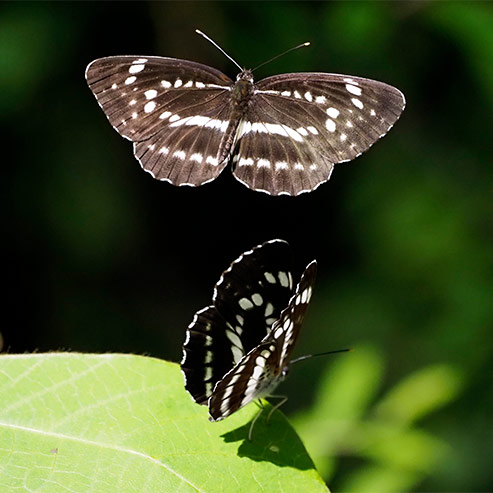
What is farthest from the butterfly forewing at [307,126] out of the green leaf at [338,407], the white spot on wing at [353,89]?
the green leaf at [338,407]

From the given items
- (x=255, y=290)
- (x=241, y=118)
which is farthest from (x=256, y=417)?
(x=241, y=118)

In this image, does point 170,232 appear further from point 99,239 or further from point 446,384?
point 446,384

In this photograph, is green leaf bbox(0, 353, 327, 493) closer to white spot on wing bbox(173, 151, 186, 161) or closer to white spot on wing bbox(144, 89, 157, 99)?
white spot on wing bbox(173, 151, 186, 161)

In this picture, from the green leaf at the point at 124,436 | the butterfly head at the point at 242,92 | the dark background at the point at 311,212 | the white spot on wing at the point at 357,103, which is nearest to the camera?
the green leaf at the point at 124,436

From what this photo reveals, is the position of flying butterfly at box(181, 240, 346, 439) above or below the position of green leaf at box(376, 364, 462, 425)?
above

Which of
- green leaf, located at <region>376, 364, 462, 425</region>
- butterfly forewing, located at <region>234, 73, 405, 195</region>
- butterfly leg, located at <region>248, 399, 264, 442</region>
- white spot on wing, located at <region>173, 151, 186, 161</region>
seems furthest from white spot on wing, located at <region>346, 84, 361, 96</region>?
green leaf, located at <region>376, 364, 462, 425</region>

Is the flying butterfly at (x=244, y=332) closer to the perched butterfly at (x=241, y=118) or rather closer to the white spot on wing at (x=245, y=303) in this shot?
the white spot on wing at (x=245, y=303)

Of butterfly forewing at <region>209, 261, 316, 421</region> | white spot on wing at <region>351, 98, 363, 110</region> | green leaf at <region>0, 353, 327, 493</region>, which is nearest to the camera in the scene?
green leaf at <region>0, 353, 327, 493</region>
